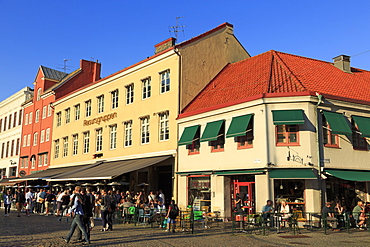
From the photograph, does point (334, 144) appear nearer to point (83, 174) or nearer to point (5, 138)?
point (83, 174)

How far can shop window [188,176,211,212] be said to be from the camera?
21766mm

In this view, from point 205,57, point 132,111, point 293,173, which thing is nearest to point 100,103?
point 132,111

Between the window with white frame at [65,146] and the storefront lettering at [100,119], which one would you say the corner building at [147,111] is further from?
the window with white frame at [65,146]

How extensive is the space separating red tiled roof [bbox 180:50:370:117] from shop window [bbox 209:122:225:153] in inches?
53.4

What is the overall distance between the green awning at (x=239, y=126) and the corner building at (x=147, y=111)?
5.16 metres

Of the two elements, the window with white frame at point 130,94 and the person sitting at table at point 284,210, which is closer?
the person sitting at table at point 284,210

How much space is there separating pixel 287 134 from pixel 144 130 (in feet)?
36.1

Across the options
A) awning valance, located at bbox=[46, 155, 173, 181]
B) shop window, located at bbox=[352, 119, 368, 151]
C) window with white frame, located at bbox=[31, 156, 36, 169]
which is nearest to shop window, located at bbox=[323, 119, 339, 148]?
shop window, located at bbox=[352, 119, 368, 151]

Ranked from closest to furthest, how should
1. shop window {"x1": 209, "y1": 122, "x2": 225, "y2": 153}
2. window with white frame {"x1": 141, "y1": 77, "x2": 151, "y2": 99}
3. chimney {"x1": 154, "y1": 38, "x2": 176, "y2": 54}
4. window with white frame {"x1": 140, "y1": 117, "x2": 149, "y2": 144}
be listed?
shop window {"x1": 209, "y1": 122, "x2": 225, "y2": 153} → window with white frame {"x1": 140, "y1": 117, "x2": 149, "y2": 144} → window with white frame {"x1": 141, "y1": 77, "x2": 151, "y2": 99} → chimney {"x1": 154, "y1": 38, "x2": 176, "y2": 54}

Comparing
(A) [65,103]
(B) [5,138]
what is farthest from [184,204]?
(B) [5,138]

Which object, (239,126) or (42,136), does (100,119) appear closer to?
(42,136)

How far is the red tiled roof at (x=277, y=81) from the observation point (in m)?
20.1

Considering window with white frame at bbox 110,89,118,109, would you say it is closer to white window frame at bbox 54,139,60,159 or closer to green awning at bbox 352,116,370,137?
white window frame at bbox 54,139,60,159

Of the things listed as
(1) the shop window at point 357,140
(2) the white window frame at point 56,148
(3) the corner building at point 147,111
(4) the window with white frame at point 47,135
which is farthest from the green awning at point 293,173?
(4) the window with white frame at point 47,135
